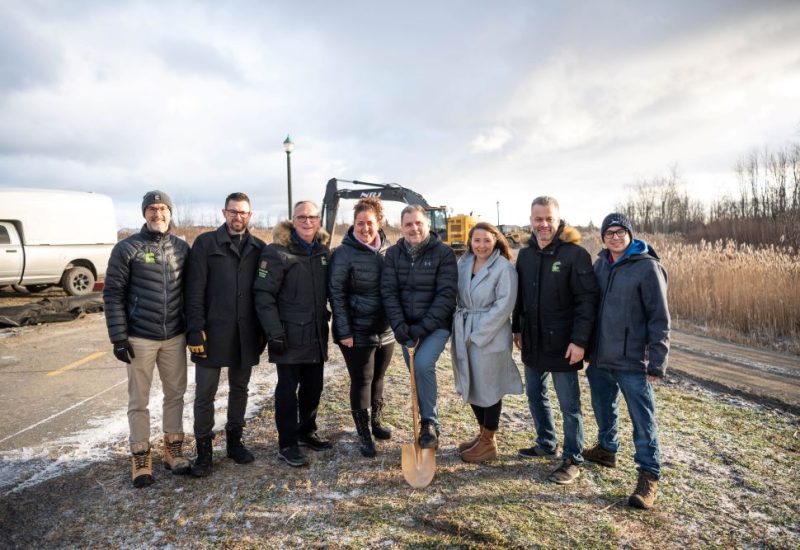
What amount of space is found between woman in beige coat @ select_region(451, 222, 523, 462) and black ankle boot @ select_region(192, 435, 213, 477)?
6.14 feet

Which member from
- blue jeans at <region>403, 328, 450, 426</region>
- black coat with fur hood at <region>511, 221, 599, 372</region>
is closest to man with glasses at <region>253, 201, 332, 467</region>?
blue jeans at <region>403, 328, 450, 426</region>

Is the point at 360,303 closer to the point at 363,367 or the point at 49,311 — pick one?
the point at 363,367

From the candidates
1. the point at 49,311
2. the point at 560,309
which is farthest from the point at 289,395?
the point at 49,311

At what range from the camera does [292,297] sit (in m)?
3.50

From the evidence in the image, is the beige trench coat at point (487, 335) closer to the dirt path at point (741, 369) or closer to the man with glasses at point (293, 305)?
the man with glasses at point (293, 305)

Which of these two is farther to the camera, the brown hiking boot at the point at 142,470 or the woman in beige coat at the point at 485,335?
the woman in beige coat at the point at 485,335

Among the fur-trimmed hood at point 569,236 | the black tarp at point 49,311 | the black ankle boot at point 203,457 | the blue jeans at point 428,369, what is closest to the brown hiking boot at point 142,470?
the black ankle boot at point 203,457

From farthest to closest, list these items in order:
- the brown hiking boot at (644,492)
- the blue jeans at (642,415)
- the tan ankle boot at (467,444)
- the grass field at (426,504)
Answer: the tan ankle boot at (467,444) → the blue jeans at (642,415) → the brown hiking boot at (644,492) → the grass field at (426,504)

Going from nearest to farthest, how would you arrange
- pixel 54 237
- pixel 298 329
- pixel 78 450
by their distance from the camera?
pixel 298 329
pixel 78 450
pixel 54 237

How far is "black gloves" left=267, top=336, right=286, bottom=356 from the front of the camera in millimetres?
3389

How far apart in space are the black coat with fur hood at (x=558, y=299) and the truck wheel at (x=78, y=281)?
11.7 metres

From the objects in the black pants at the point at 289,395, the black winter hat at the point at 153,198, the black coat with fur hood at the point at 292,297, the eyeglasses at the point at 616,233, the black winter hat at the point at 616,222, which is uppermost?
the black winter hat at the point at 153,198

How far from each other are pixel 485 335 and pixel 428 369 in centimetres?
50

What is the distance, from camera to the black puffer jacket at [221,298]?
132 inches
